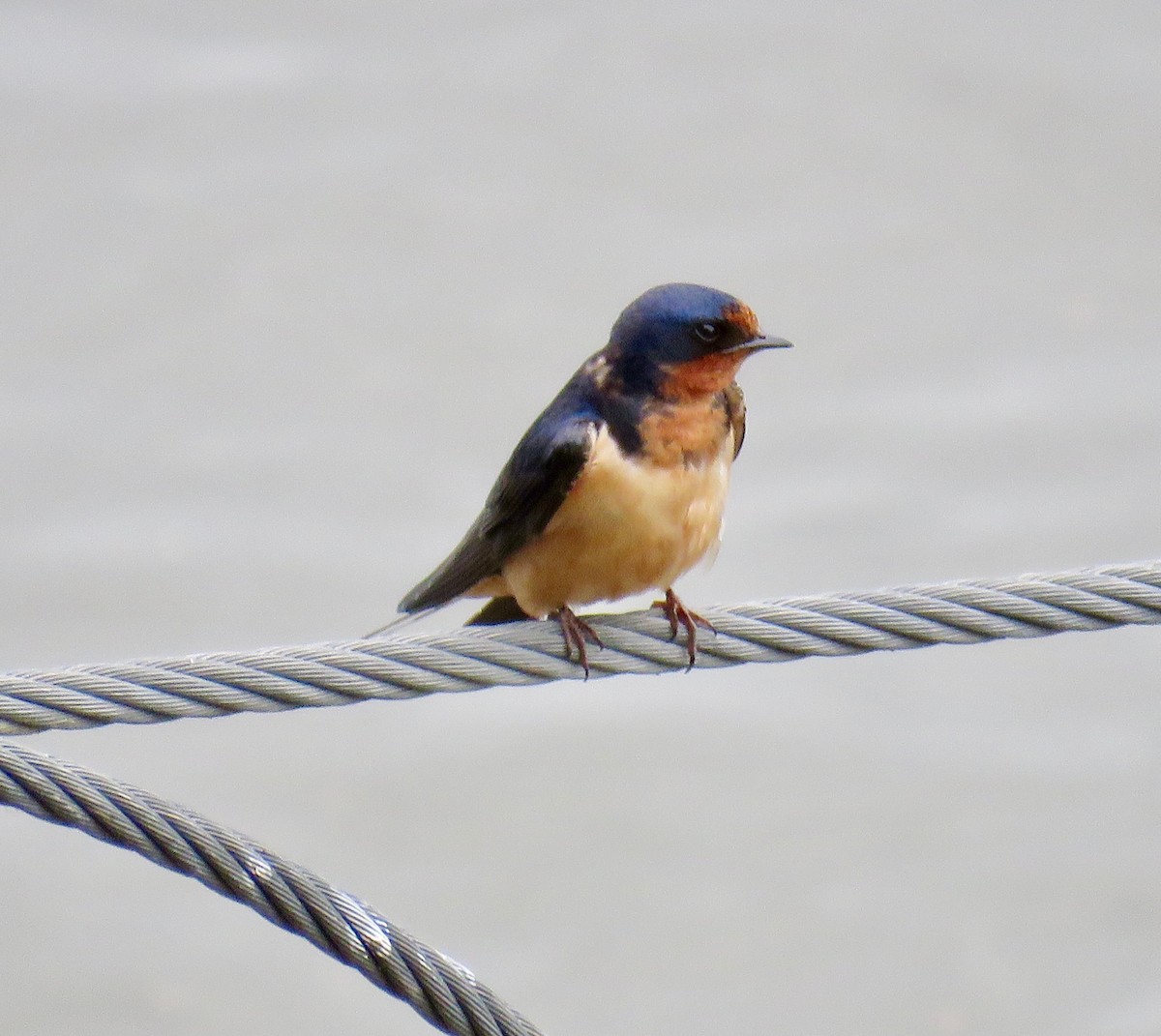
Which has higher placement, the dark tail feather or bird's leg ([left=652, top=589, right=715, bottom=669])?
bird's leg ([left=652, top=589, right=715, bottom=669])

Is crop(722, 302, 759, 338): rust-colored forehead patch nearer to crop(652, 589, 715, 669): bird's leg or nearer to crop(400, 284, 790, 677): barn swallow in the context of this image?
crop(400, 284, 790, 677): barn swallow

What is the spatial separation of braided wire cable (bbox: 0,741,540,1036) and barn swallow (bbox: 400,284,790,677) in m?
1.01

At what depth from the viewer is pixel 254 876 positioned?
5.34 ft

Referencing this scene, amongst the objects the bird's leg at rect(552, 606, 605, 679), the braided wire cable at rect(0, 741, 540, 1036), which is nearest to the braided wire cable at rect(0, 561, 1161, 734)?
the bird's leg at rect(552, 606, 605, 679)

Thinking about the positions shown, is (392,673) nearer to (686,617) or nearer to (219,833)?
(219,833)

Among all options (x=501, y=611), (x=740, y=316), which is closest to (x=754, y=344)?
(x=740, y=316)

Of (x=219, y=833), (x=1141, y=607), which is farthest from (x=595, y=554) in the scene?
(x=219, y=833)

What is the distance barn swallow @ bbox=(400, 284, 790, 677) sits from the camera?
2.65 m

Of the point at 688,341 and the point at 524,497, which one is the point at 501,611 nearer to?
the point at 524,497

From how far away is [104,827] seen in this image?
1.66 meters

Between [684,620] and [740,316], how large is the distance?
505 millimetres

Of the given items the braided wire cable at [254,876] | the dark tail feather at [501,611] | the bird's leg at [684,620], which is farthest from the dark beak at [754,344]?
the braided wire cable at [254,876]

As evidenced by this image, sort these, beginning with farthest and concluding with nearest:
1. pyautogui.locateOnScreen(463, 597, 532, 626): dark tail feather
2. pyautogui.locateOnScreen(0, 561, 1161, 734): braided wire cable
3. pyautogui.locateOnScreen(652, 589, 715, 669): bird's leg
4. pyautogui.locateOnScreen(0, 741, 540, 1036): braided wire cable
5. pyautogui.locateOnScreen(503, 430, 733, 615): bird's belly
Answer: pyautogui.locateOnScreen(463, 597, 532, 626): dark tail feather, pyautogui.locateOnScreen(503, 430, 733, 615): bird's belly, pyautogui.locateOnScreen(652, 589, 715, 669): bird's leg, pyautogui.locateOnScreen(0, 561, 1161, 734): braided wire cable, pyautogui.locateOnScreen(0, 741, 540, 1036): braided wire cable

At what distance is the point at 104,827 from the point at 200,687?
263mm
